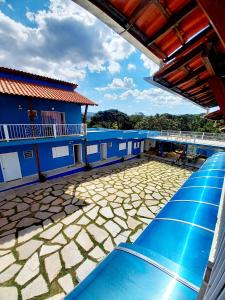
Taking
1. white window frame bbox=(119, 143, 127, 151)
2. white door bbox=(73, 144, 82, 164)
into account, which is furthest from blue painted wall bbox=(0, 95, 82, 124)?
white window frame bbox=(119, 143, 127, 151)

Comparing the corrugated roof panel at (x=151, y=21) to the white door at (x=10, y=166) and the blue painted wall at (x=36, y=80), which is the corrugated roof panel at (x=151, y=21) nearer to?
the white door at (x=10, y=166)

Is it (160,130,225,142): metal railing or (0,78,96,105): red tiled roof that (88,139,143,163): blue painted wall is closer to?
(0,78,96,105): red tiled roof

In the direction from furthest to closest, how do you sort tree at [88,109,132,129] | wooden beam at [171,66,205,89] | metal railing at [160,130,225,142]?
tree at [88,109,132,129] < metal railing at [160,130,225,142] < wooden beam at [171,66,205,89]

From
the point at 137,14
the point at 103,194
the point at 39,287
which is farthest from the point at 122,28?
the point at 103,194

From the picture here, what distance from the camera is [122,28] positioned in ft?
5.05

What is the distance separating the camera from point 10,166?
10117mm

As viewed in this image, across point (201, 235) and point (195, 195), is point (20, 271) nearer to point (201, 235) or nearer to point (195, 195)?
point (201, 235)

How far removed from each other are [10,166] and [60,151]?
374 cm

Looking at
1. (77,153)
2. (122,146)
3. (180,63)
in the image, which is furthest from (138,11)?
(122,146)

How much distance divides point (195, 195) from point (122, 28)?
505 centimetres

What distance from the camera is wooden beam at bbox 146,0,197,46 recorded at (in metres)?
1.46

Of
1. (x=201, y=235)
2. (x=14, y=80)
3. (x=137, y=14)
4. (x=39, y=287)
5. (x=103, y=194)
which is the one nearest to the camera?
(x=137, y=14)

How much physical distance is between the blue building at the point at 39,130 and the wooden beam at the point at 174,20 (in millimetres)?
9011

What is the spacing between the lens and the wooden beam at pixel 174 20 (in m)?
1.46
